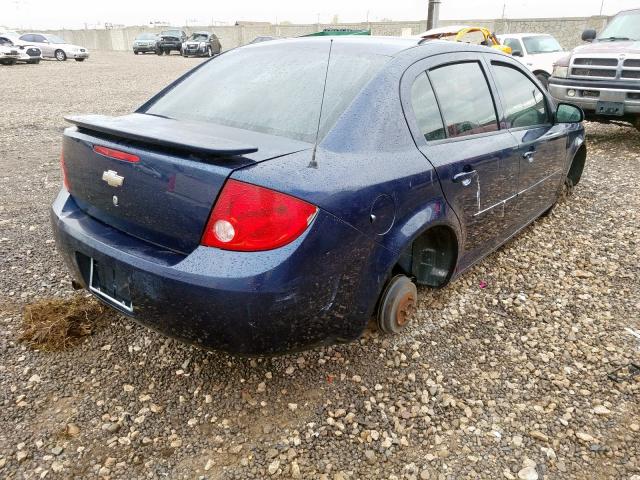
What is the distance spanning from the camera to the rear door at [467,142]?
2.54 meters

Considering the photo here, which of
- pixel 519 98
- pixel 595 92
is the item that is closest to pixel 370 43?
pixel 519 98

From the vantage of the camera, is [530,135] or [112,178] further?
→ [530,135]

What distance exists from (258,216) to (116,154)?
769 mm

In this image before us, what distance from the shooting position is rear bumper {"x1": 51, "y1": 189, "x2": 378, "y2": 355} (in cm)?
185

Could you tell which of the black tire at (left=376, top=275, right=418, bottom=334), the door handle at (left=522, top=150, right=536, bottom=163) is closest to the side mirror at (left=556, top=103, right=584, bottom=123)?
the door handle at (left=522, top=150, right=536, bottom=163)

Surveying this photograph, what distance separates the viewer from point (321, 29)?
40.4 meters

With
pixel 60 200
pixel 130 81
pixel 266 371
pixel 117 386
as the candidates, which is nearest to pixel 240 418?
pixel 266 371

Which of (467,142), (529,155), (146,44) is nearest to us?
(467,142)

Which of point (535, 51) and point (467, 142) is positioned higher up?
point (535, 51)

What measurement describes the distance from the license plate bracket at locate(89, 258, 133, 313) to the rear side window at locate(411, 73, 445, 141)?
159 centimetres

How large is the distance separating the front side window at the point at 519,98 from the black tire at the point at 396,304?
1.44 meters

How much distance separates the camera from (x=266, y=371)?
2.52 m

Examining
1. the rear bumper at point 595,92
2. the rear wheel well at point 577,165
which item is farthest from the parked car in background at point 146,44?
the rear wheel well at point 577,165

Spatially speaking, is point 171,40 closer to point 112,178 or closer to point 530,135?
point 530,135
